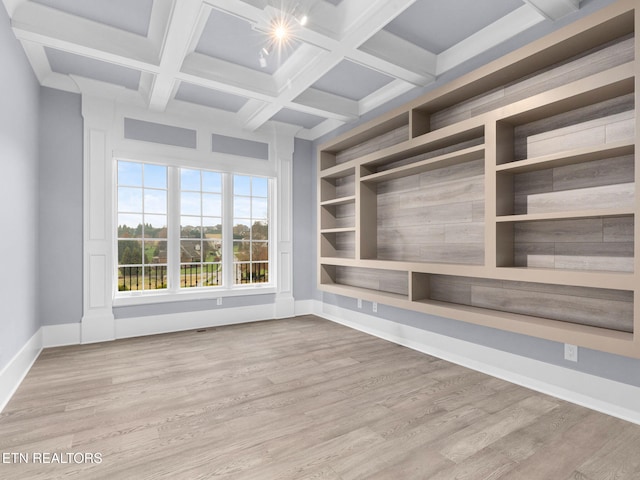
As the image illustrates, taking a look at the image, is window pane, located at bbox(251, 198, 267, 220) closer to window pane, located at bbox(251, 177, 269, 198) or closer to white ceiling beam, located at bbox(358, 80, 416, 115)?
window pane, located at bbox(251, 177, 269, 198)

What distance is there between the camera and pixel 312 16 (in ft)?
8.38

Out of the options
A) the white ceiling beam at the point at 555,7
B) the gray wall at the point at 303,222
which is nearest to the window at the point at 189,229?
the gray wall at the point at 303,222

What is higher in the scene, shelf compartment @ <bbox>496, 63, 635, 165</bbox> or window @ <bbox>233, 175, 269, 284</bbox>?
shelf compartment @ <bbox>496, 63, 635, 165</bbox>

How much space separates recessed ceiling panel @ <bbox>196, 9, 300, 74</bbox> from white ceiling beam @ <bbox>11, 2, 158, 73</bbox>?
1.69 ft

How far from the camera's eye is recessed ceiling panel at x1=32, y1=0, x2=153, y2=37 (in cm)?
254

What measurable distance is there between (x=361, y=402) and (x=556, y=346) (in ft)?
4.83

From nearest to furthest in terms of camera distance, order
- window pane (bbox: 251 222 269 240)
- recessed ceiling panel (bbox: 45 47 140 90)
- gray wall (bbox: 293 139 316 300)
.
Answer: recessed ceiling panel (bbox: 45 47 140 90), window pane (bbox: 251 222 269 240), gray wall (bbox: 293 139 316 300)

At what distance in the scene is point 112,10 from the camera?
2.62 meters

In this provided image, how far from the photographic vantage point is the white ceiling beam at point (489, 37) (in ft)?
8.46

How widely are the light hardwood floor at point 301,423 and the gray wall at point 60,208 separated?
2.24 ft

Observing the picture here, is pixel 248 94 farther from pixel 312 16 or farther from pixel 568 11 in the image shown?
pixel 568 11

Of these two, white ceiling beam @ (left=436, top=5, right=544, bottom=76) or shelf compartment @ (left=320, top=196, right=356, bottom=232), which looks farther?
shelf compartment @ (left=320, top=196, right=356, bottom=232)

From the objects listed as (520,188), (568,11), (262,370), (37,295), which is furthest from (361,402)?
(37,295)

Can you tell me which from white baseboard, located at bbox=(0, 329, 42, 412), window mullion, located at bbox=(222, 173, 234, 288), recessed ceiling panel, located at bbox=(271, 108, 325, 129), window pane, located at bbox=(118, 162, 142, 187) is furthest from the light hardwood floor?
recessed ceiling panel, located at bbox=(271, 108, 325, 129)
